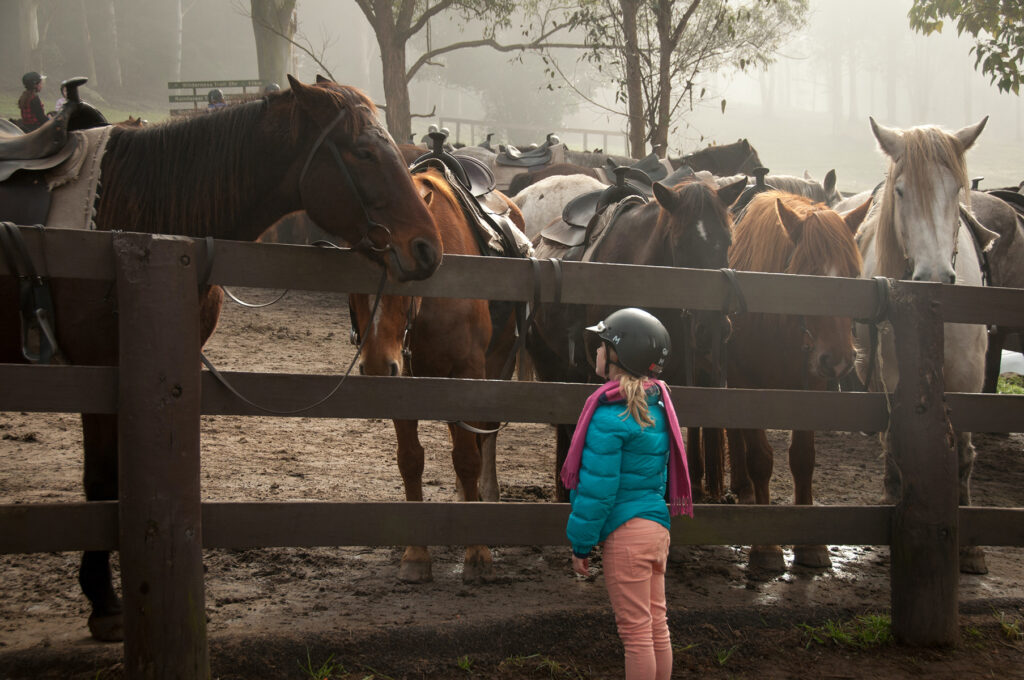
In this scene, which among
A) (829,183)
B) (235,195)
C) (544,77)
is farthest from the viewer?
(544,77)

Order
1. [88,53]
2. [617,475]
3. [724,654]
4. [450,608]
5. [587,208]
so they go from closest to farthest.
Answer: [617,475], [724,654], [450,608], [587,208], [88,53]

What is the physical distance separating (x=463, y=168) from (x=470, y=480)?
241cm

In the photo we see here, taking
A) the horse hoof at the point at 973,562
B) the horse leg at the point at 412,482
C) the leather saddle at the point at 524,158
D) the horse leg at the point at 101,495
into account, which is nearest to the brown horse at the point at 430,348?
the horse leg at the point at 412,482

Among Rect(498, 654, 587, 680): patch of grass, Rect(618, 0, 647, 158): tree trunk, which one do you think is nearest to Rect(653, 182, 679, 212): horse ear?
Rect(498, 654, 587, 680): patch of grass

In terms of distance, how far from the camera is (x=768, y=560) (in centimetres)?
444

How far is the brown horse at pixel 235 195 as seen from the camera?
301 cm

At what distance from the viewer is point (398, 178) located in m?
3.13

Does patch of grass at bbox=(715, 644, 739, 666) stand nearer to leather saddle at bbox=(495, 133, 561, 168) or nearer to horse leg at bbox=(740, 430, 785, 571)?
horse leg at bbox=(740, 430, 785, 571)

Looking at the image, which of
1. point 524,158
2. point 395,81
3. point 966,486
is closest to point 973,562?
point 966,486

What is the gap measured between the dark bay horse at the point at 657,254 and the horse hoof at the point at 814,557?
3.81 ft

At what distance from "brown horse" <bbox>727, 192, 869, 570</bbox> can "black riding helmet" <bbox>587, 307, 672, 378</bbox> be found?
6.12ft

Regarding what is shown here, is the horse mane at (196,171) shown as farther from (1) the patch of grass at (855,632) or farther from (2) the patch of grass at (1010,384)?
(2) the patch of grass at (1010,384)

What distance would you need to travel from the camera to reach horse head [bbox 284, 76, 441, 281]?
308 cm

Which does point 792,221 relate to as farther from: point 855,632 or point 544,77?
point 544,77
